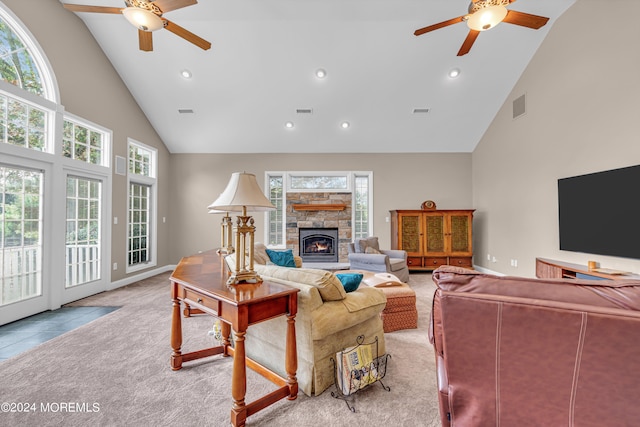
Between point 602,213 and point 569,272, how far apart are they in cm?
79

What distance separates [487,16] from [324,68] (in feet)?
→ 8.58

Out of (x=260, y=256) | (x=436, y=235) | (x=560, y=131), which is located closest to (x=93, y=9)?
(x=260, y=256)

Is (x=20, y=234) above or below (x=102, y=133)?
below

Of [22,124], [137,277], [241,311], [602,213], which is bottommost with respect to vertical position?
[137,277]

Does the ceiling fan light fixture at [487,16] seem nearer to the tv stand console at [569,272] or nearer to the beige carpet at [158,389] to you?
the tv stand console at [569,272]

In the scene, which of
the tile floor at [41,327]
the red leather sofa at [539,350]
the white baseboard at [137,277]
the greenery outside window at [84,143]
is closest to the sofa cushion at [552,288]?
the red leather sofa at [539,350]

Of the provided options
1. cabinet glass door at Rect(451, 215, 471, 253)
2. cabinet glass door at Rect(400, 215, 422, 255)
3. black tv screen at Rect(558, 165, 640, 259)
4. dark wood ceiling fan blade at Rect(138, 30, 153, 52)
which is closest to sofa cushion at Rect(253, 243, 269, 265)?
dark wood ceiling fan blade at Rect(138, 30, 153, 52)

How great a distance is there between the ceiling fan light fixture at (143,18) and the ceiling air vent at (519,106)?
17.7ft

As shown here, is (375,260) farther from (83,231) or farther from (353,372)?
(83,231)

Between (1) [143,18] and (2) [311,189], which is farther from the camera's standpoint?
(2) [311,189]

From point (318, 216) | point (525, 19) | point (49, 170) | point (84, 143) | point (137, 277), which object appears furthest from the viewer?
point (318, 216)

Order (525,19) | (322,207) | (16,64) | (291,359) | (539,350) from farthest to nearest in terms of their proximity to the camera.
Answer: (322,207) → (16,64) → (525,19) → (291,359) → (539,350)

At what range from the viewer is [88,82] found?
418 centimetres

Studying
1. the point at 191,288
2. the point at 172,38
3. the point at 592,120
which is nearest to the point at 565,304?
the point at 191,288
